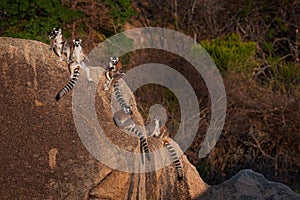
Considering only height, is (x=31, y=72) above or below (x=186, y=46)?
below

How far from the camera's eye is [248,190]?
614 centimetres

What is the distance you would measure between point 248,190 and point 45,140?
2.08 metres

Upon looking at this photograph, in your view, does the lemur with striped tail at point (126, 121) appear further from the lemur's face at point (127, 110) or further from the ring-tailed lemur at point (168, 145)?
the ring-tailed lemur at point (168, 145)

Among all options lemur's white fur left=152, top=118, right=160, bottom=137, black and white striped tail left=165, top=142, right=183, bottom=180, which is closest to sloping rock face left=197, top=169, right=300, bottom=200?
black and white striped tail left=165, top=142, right=183, bottom=180

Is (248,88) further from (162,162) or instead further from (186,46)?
(162,162)

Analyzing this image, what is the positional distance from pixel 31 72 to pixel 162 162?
4.54ft

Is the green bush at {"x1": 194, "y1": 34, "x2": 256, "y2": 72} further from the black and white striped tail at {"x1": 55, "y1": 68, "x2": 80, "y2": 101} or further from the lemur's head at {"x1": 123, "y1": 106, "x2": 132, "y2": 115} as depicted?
the black and white striped tail at {"x1": 55, "y1": 68, "x2": 80, "y2": 101}

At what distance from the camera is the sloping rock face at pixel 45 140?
5125 mm

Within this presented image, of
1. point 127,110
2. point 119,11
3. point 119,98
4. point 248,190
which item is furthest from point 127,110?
point 119,11

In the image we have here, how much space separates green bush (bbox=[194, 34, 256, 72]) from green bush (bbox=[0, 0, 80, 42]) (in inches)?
121

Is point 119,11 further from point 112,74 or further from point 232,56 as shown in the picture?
point 112,74

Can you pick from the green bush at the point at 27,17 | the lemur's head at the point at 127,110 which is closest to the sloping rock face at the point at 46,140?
the lemur's head at the point at 127,110

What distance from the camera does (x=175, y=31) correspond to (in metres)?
14.4

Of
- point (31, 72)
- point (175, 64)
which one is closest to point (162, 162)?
point (31, 72)
